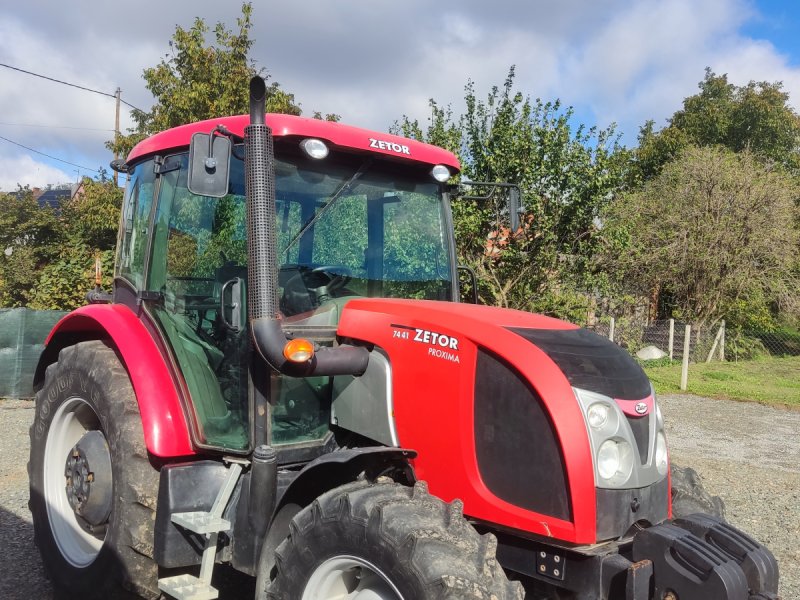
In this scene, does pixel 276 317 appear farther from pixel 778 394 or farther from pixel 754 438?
pixel 778 394

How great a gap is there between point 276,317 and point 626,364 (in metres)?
1.40

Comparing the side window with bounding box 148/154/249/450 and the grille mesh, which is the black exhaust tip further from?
the side window with bounding box 148/154/249/450

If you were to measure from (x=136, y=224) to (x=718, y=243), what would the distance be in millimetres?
16897

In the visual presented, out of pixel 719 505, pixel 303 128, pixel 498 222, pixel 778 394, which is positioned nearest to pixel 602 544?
pixel 719 505

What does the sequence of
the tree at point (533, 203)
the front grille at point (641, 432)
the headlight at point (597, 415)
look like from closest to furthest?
the headlight at point (597, 415) < the front grille at point (641, 432) < the tree at point (533, 203)

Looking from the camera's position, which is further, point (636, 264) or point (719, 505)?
point (636, 264)

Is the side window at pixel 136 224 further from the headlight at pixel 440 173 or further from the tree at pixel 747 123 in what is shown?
the tree at pixel 747 123

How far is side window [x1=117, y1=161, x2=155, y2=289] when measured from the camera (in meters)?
3.76

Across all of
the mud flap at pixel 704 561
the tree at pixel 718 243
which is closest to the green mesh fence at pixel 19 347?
the mud flap at pixel 704 561

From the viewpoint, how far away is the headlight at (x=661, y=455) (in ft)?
8.79

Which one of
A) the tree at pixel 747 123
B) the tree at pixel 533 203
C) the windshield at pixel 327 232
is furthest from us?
the tree at pixel 747 123

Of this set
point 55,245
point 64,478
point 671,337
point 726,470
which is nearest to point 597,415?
point 64,478

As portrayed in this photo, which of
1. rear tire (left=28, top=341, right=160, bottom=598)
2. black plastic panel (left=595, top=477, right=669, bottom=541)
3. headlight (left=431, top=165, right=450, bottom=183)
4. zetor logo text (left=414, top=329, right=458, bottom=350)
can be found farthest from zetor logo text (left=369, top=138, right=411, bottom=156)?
black plastic panel (left=595, top=477, right=669, bottom=541)

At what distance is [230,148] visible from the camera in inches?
113
